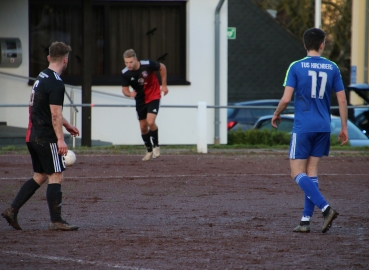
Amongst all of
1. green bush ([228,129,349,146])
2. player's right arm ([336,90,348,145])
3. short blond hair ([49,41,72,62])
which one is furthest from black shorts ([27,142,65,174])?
green bush ([228,129,349,146])

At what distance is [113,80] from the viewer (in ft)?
71.0

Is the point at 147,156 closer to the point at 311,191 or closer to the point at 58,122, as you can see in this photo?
the point at 58,122

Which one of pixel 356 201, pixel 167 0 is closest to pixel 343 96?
pixel 356 201

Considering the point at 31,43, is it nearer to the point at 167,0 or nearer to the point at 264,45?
the point at 167,0

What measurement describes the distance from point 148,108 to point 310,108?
7.60m

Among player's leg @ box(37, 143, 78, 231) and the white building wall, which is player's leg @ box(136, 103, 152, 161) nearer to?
the white building wall

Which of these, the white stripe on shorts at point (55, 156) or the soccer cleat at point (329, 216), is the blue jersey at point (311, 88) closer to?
the soccer cleat at point (329, 216)

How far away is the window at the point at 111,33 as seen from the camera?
21391mm

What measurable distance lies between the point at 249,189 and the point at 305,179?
12.5 feet

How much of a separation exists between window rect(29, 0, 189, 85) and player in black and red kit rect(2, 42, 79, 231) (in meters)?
13.4

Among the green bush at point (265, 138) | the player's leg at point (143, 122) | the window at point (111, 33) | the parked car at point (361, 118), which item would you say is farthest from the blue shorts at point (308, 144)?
the window at point (111, 33)

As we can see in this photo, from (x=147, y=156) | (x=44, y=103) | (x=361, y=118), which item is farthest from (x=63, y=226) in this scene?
(x=361, y=118)

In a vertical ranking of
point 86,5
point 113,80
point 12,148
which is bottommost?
point 12,148

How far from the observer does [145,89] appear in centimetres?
1534
